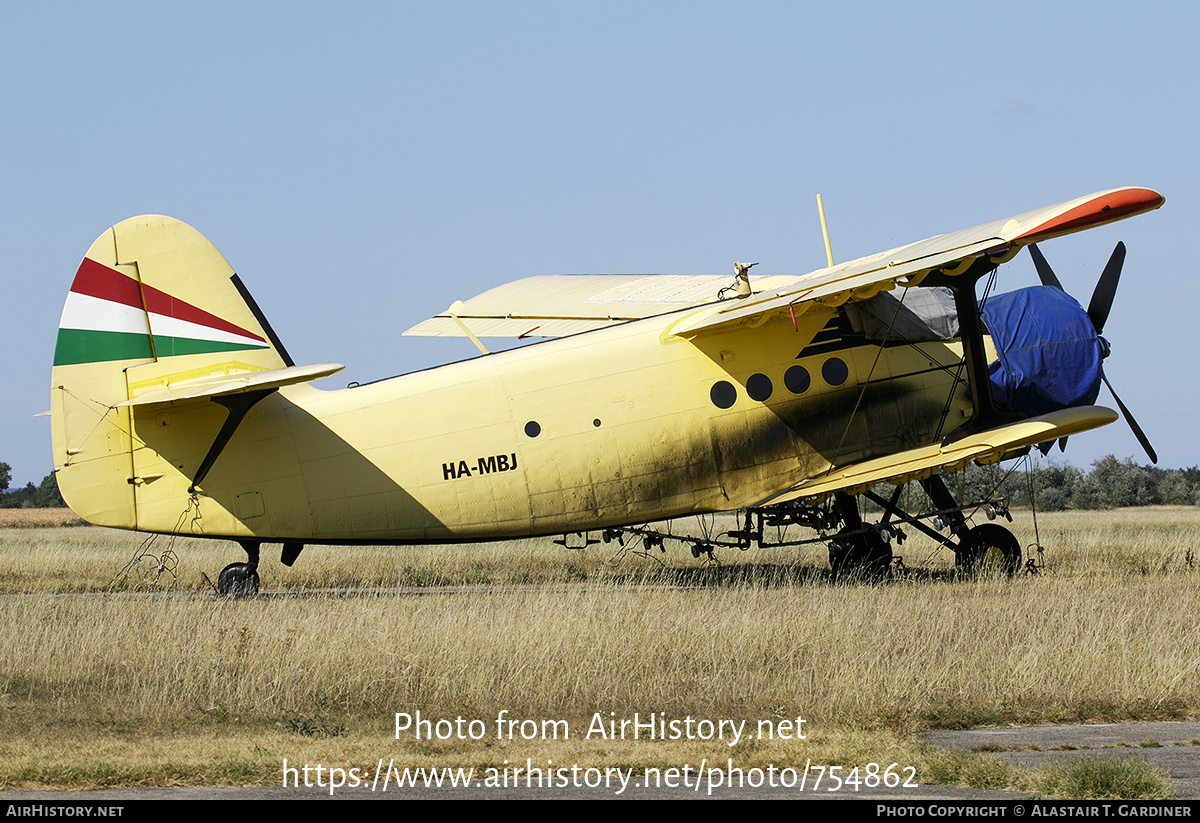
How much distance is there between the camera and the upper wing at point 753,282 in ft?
40.7

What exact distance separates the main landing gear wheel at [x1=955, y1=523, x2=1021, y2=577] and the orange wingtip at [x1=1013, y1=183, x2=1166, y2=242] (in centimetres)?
431

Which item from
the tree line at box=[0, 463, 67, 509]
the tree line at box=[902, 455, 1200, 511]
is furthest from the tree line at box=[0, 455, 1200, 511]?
the tree line at box=[0, 463, 67, 509]

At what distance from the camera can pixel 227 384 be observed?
42.4ft

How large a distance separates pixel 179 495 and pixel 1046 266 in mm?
12944

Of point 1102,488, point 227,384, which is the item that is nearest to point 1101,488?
point 1102,488

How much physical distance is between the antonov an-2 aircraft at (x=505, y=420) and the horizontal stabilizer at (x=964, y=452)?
4 cm

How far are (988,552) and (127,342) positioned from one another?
11723 millimetres

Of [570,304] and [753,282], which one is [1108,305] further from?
[570,304]

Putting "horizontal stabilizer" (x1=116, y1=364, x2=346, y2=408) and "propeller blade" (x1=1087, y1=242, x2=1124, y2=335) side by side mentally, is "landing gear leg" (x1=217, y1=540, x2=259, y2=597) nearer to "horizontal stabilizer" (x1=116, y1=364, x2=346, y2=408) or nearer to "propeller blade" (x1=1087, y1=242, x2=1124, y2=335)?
"horizontal stabilizer" (x1=116, y1=364, x2=346, y2=408)

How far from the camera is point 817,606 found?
39.0 feet

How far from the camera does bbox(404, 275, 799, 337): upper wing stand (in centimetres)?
1797

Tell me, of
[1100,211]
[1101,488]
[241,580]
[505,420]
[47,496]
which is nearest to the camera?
[1100,211]

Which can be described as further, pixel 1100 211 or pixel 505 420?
pixel 505 420

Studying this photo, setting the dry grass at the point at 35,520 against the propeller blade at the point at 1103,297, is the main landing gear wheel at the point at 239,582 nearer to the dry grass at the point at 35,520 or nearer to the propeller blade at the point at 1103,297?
the propeller blade at the point at 1103,297
